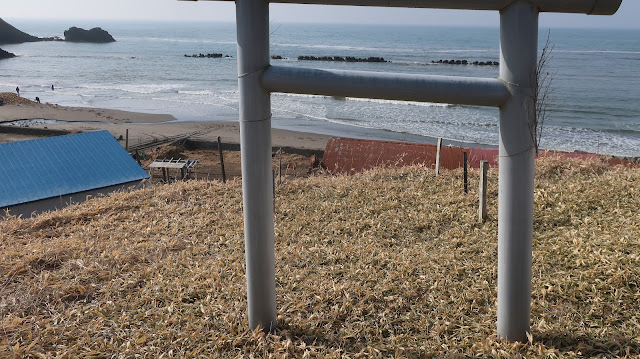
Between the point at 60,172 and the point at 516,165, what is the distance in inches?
393

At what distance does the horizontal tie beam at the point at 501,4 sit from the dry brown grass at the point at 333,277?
220cm

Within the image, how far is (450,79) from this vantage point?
3408mm

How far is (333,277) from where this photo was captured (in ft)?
16.4

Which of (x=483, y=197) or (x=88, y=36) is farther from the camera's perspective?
(x=88, y=36)

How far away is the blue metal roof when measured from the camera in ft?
33.5

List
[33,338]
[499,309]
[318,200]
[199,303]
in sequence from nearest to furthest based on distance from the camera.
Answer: [499,309]
[33,338]
[199,303]
[318,200]

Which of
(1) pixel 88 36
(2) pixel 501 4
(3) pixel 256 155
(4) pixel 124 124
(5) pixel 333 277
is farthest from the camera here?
(1) pixel 88 36

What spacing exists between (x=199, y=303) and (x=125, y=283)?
867mm

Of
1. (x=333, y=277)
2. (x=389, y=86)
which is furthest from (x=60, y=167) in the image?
(x=389, y=86)

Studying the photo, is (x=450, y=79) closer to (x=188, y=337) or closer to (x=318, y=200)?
(x=188, y=337)

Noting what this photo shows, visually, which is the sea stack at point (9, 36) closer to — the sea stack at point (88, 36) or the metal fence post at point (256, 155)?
the sea stack at point (88, 36)

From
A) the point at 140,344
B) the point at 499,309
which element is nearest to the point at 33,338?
the point at 140,344

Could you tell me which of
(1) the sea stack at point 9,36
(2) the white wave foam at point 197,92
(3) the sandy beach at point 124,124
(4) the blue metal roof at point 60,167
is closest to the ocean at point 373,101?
(2) the white wave foam at point 197,92

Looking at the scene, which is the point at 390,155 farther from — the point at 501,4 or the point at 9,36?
the point at 9,36
